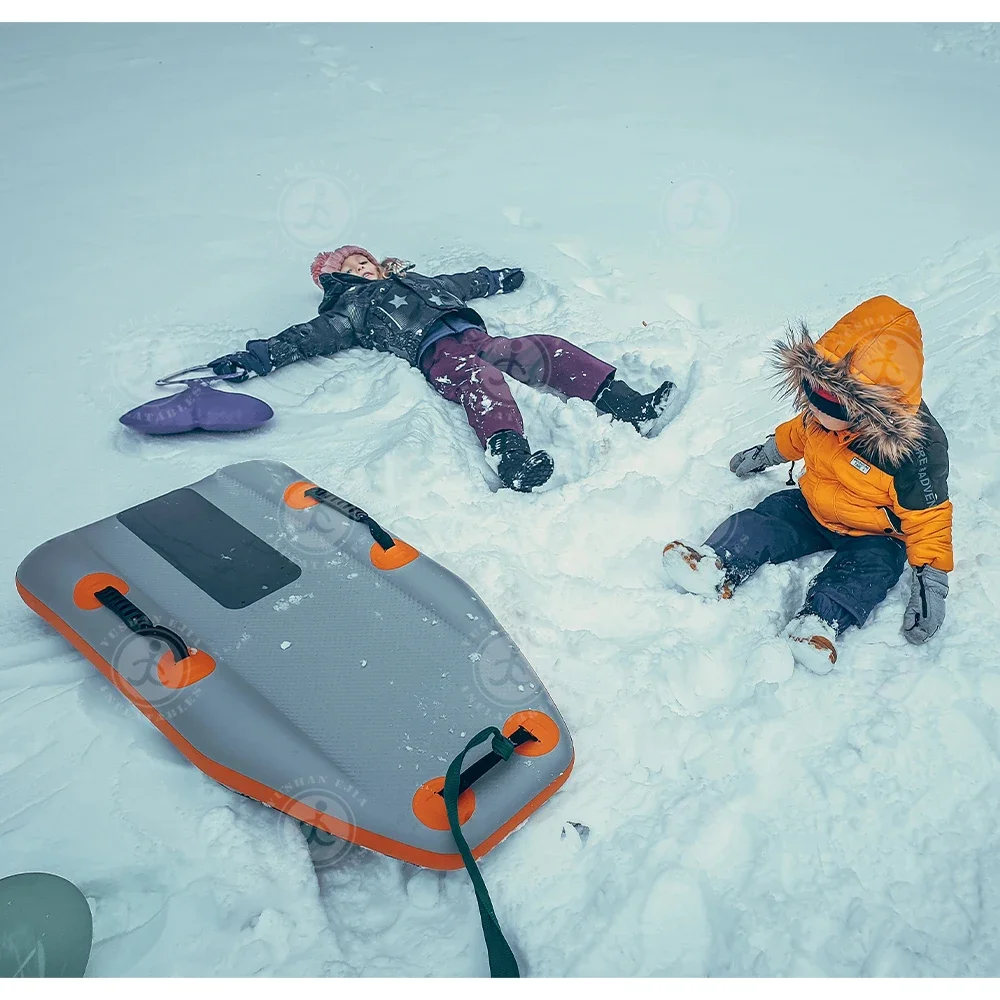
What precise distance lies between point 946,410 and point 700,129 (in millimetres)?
2675

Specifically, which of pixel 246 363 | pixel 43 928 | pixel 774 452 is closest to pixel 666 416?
pixel 774 452

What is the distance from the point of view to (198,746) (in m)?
1.61

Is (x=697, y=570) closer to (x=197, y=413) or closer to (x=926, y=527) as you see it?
(x=926, y=527)

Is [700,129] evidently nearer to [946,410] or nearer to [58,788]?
[946,410]

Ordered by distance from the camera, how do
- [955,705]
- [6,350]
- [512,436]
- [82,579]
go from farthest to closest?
[6,350]
[512,436]
[82,579]
[955,705]

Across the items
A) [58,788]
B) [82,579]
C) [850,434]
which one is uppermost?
[850,434]

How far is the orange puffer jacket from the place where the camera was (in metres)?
1.81

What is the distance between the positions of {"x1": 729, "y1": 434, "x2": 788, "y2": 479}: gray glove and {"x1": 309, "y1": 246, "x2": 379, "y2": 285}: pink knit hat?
1680 mm

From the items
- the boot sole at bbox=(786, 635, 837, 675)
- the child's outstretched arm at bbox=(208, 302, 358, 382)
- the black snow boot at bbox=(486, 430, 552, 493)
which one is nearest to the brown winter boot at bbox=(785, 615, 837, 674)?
the boot sole at bbox=(786, 635, 837, 675)

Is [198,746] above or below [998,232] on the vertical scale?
below

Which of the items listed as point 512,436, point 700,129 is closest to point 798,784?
point 512,436

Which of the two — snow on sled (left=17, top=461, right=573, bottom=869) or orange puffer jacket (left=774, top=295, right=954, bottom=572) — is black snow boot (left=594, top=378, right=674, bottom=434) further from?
snow on sled (left=17, top=461, right=573, bottom=869)

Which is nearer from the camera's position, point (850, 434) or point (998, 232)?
point (850, 434)

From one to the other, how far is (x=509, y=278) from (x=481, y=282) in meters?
0.14
